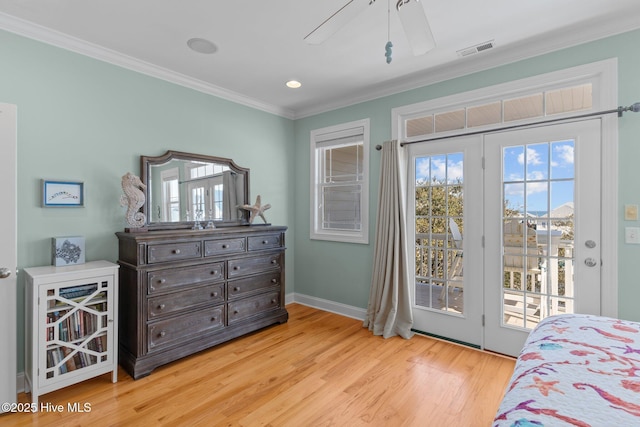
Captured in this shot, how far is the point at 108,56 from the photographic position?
2699 mm

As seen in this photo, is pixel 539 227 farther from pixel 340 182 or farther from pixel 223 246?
pixel 223 246

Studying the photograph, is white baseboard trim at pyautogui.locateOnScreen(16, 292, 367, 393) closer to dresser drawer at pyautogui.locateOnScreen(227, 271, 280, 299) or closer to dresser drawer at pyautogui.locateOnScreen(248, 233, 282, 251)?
dresser drawer at pyautogui.locateOnScreen(227, 271, 280, 299)

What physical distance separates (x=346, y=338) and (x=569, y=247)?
2143mm

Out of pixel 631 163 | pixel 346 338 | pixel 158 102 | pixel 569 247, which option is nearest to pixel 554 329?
pixel 569 247

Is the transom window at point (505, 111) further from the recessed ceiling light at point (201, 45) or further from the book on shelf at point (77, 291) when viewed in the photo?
the book on shelf at point (77, 291)

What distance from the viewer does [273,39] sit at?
8.30 feet

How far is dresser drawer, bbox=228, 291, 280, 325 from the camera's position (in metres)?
3.11

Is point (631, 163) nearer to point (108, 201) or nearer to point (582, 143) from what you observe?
point (582, 143)

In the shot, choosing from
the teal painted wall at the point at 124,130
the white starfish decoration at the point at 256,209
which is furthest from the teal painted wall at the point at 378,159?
the white starfish decoration at the point at 256,209

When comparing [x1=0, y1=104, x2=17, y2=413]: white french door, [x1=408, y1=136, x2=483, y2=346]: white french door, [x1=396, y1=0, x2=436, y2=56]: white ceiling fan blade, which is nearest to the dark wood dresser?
[x1=0, y1=104, x2=17, y2=413]: white french door

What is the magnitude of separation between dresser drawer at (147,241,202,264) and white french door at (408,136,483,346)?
2.18 m

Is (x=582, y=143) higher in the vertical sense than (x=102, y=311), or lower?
higher

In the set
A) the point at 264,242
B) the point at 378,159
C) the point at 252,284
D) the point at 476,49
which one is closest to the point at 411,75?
the point at 476,49

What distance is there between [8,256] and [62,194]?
24.7 inches
